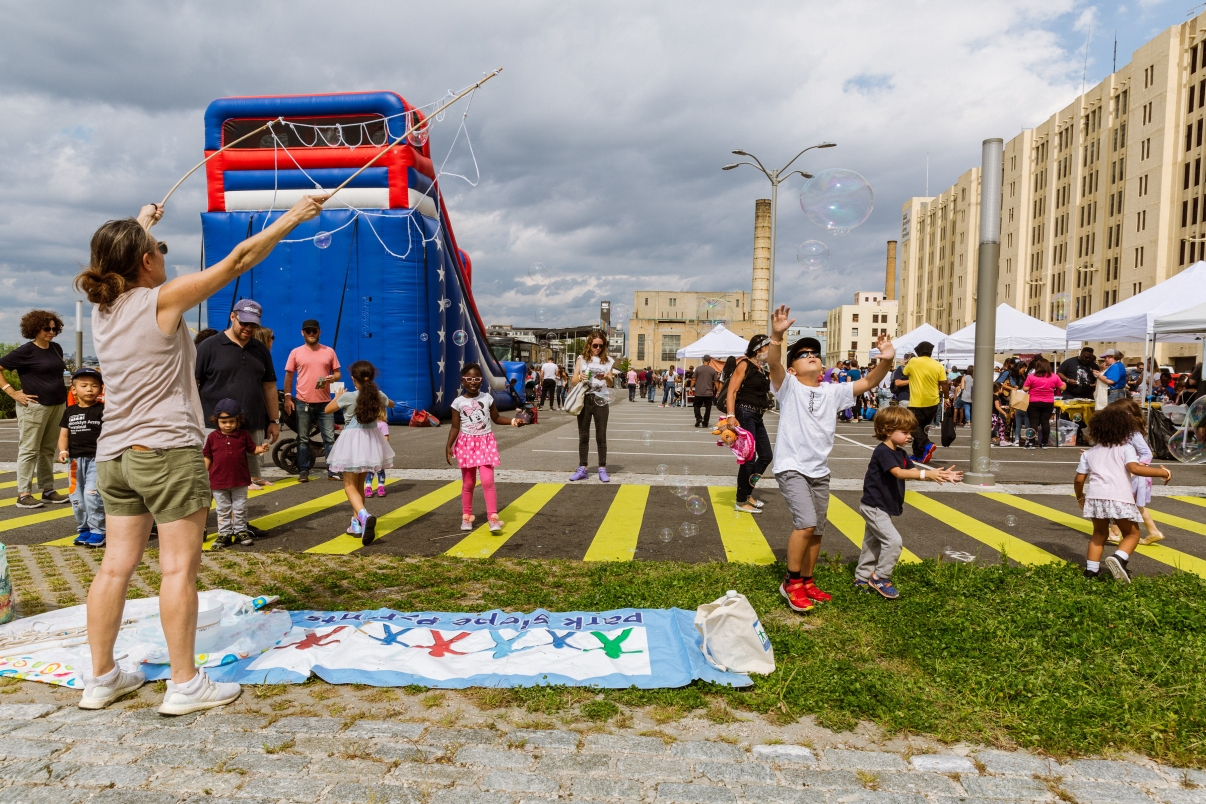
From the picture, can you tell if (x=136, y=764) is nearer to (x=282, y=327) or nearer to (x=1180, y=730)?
(x=1180, y=730)

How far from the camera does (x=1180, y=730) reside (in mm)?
2959

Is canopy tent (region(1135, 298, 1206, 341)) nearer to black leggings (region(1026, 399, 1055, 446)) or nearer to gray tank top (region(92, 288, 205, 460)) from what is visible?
black leggings (region(1026, 399, 1055, 446))

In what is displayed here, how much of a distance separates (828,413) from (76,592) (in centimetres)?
493

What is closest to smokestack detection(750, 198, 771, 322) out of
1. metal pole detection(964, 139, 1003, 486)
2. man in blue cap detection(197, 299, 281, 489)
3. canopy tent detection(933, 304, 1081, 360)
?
canopy tent detection(933, 304, 1081, 360)

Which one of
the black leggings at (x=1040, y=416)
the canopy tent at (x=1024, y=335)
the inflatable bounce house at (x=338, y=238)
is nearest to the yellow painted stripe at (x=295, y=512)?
the inflatable bounce house at (x=338, y=238)

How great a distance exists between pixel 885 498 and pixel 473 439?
3.50 m

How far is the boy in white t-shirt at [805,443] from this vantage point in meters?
4.50

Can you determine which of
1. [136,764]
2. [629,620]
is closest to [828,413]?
[629,620]

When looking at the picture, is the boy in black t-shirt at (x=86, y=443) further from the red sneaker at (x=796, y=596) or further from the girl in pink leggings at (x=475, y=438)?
the red sneaker at (x=796, y=596)

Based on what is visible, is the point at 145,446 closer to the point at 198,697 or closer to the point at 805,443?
the point at 198,697

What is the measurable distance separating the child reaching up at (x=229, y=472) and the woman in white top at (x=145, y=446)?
3149 mm

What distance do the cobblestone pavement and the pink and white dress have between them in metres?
3.64

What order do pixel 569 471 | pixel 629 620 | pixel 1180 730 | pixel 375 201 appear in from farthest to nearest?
pixel 375 201, pixel 569 471, pixel 629 620, pixel 1180 730

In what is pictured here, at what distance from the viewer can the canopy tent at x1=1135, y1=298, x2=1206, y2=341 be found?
12.5m
